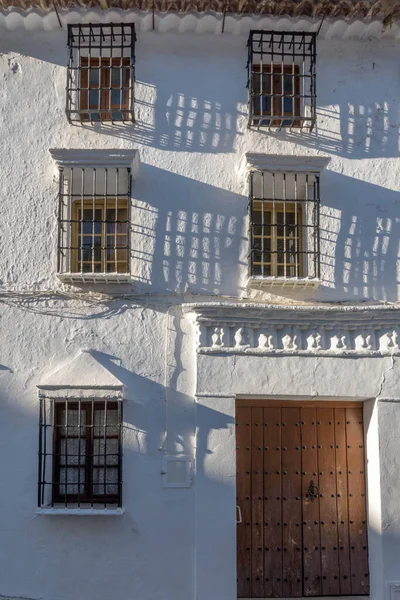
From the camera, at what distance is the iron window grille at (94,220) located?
28.0 feet

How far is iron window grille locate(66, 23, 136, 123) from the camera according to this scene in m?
8.73

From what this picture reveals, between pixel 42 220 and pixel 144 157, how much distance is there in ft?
4.29

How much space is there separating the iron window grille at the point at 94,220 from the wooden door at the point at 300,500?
215cm

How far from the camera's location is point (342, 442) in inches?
343

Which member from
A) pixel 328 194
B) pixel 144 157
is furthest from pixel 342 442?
pixel 144 157

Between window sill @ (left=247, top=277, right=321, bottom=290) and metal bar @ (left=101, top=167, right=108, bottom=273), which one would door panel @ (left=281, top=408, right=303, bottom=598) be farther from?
metal bar @ (left=101, top=167, right=108, bottom=273)

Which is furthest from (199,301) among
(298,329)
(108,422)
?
(108,422)

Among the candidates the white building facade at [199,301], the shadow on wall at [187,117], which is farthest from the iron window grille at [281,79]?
the shadow on wall at [187,117]

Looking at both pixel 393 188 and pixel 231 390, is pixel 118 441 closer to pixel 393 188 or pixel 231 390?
pixel 231 390

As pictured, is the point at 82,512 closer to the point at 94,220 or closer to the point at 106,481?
the point at 106,481

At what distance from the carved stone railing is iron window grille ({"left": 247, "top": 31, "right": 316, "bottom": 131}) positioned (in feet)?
6.95

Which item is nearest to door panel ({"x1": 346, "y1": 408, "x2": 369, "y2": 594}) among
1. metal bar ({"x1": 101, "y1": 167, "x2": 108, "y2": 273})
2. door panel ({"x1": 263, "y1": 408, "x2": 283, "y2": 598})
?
door panel ({"x1": 263, "y1": 408, "x2": 283, "y2": 598})

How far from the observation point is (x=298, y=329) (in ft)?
27.6

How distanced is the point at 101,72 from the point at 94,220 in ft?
5.85
